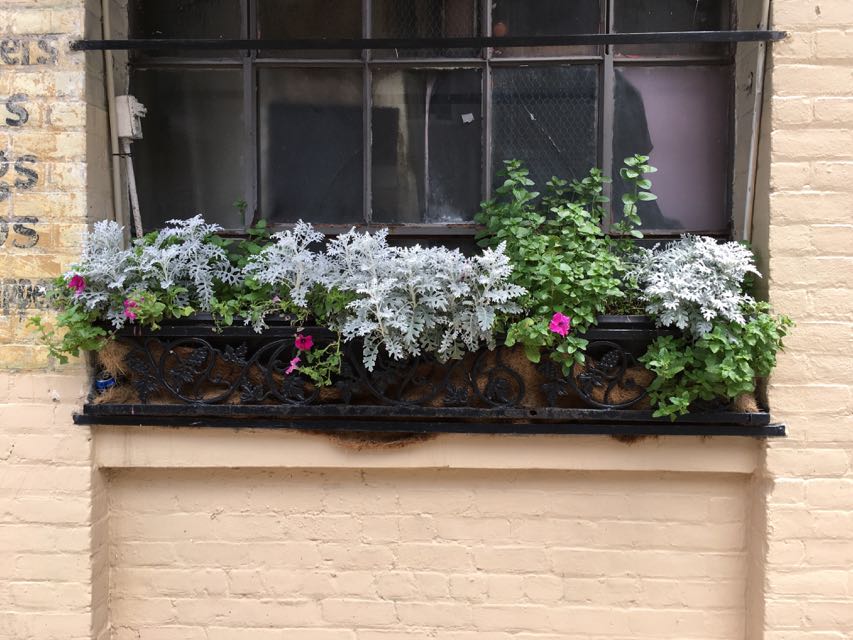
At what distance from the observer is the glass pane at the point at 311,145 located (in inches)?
133

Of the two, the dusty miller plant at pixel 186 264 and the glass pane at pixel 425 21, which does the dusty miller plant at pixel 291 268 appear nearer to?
the dusty miller plant at pixel 186 264

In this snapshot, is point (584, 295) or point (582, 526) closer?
point (584, 295)

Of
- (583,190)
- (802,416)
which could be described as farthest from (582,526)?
(583,190)

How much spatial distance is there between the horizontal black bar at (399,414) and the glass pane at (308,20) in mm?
1591

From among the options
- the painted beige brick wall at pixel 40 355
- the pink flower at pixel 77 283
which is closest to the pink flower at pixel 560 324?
the pink flower at pixel 77 283

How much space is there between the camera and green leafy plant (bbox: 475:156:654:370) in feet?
9.02

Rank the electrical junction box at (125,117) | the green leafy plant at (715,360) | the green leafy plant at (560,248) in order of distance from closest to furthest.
Result: the green leafy plant at (715,360) → the green leafy plant at (560,248) → the electrical junction box at (125,117)

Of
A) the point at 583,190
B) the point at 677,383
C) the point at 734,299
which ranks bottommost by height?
the point at 677,383

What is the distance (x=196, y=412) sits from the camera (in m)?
2.96

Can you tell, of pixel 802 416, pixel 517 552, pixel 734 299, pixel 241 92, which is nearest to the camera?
pixel 734 299

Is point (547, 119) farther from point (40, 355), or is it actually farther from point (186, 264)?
point (40, 355)

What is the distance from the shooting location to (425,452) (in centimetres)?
302

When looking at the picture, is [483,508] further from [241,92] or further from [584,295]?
[241,92]

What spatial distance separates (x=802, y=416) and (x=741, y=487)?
379 millimetres
